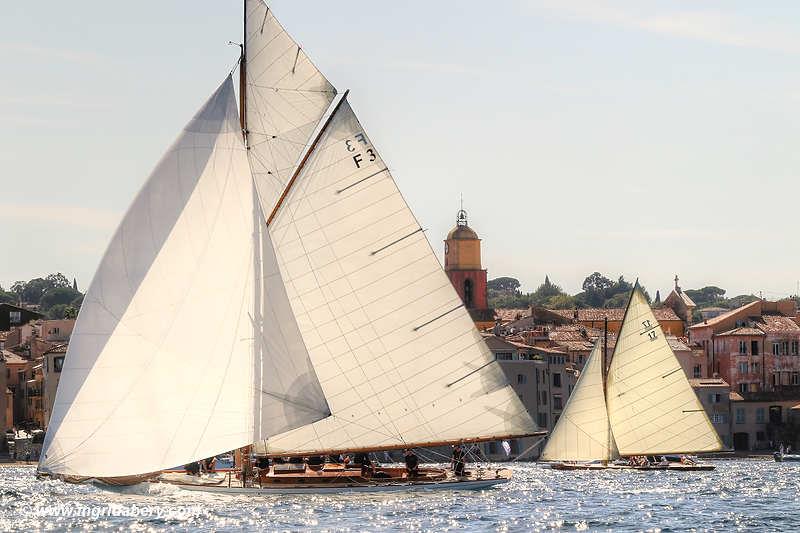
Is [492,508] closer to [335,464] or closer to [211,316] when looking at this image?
[335,464]

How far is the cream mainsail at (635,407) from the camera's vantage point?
8594cm

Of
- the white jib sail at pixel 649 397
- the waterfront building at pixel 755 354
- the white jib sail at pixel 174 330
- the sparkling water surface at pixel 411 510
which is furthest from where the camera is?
the waterfront building at pixel 755 354

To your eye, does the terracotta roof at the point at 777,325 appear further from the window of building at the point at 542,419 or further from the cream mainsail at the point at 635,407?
the cream mainsail at the point at 635,407

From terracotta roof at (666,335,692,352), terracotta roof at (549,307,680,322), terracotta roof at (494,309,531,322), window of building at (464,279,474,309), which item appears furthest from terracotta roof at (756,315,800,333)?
window of building at (464,279,474,309)

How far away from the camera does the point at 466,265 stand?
18062 cm

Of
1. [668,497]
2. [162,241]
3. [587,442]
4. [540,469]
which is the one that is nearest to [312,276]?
[162,241]

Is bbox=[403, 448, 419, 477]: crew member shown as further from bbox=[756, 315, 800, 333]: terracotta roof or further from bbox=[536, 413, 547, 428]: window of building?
bbox=[756, 315, 800, 333]: terracotta roof

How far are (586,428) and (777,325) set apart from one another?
62579 mm

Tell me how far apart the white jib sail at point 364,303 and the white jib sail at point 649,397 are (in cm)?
3254

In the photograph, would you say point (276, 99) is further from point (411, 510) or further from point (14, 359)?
point (14, 359)

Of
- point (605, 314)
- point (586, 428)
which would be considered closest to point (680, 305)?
point (605, 314)

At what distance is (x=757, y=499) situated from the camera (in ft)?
216

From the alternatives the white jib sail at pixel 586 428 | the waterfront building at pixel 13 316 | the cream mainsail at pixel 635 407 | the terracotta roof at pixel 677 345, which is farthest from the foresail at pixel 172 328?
the waterfront building at pixel 13 316

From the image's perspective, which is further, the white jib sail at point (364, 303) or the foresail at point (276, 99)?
the foresail at point (276, 99)
